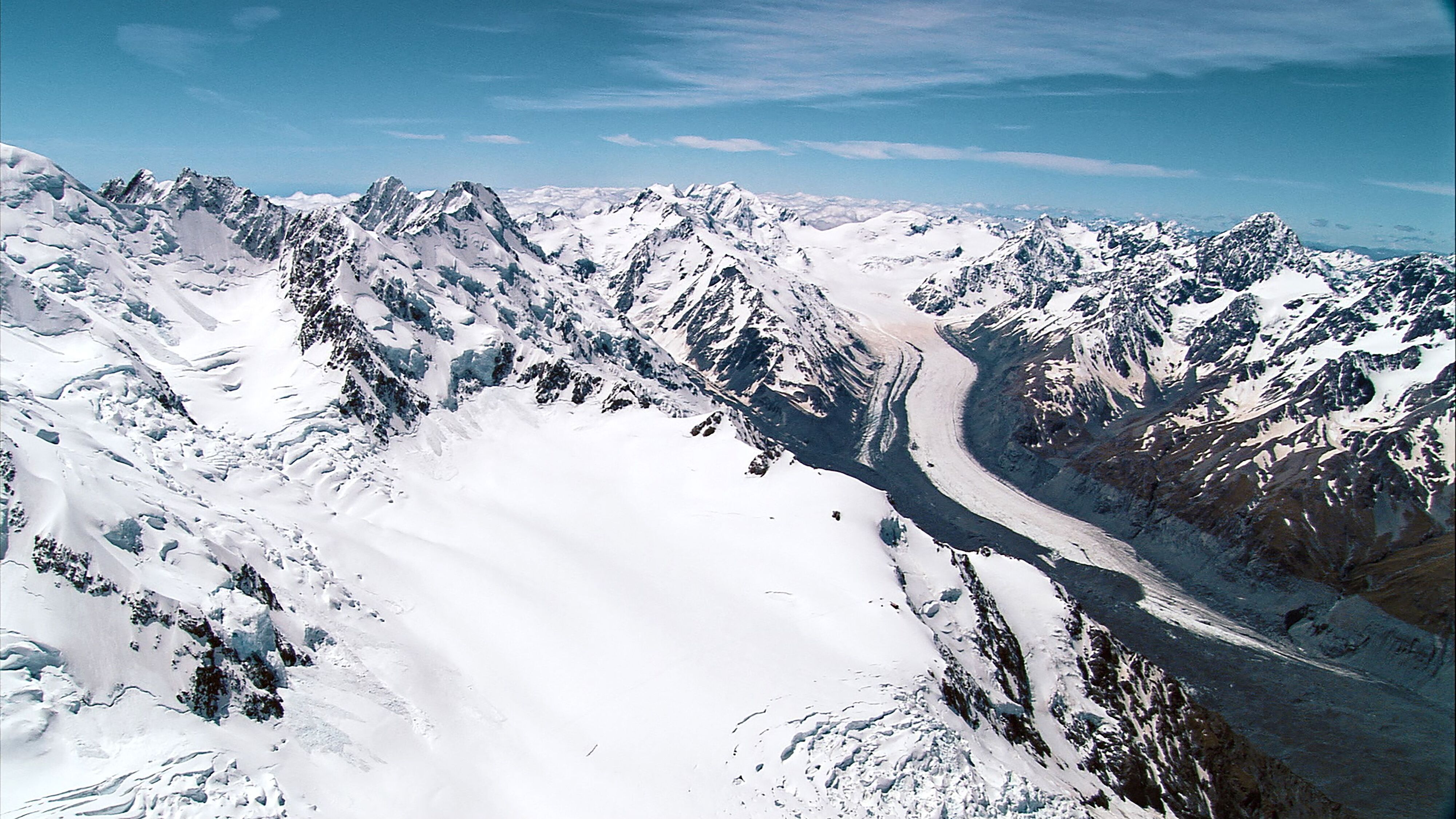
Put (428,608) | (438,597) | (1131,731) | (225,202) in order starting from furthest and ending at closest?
(225,202), (1131,731), (438,597), (428,608)

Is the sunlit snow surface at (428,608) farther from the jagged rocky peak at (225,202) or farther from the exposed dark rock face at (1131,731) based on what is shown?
the jagged rocky peak at (225,202)

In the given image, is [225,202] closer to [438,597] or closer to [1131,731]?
[438,597]

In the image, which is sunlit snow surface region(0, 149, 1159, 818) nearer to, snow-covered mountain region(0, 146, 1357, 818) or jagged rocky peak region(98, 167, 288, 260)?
snow-covered mountain region(0, 146, 1357, 818)

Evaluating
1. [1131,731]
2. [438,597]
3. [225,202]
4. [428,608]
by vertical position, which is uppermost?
[225,202]

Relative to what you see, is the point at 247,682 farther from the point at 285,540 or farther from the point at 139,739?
the point at 285,540

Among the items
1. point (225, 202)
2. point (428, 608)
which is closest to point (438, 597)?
point (428, 608)

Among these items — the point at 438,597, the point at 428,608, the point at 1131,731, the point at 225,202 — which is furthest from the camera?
the point at 225,202

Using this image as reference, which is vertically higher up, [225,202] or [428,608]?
[225,202]

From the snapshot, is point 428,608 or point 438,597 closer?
point 428,608

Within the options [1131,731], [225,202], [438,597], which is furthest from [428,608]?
[225,202]
